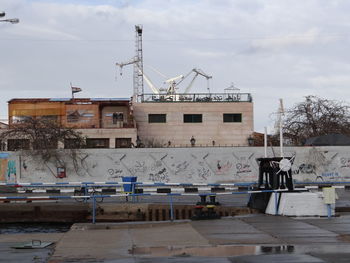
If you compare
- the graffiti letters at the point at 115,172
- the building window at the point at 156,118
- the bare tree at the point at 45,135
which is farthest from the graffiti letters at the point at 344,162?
the building window at the point at 156,118

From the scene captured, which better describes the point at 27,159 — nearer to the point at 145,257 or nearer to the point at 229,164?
the point at 229,164

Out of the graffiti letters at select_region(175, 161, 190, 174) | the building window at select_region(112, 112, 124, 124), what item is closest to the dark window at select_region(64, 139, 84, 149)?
the graffiti letters at select_region(175, 161, 190, 174)

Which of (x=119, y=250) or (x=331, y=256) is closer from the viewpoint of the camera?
(x=331, y=256)

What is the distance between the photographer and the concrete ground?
12391 mm

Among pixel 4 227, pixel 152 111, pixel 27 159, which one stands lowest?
pixel 4 227

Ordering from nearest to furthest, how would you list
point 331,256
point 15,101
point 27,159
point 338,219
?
point 331,256 < point 338,219 < point 27,159 < point 15,101

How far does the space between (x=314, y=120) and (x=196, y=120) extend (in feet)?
52.1

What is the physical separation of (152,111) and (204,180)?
34701mm

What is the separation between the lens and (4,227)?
27.6m

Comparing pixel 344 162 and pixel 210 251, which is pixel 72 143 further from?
pixel 210 251

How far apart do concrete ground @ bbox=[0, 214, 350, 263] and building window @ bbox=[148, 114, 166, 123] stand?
6173 cm

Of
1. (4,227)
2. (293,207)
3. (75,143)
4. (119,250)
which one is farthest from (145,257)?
(75,143)

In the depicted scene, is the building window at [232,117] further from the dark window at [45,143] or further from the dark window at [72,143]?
the dark window at [45,143]

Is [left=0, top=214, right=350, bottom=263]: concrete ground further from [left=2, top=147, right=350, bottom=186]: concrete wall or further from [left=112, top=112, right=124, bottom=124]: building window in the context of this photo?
[left=112, top=112, right=124, bottom=124]: building window
